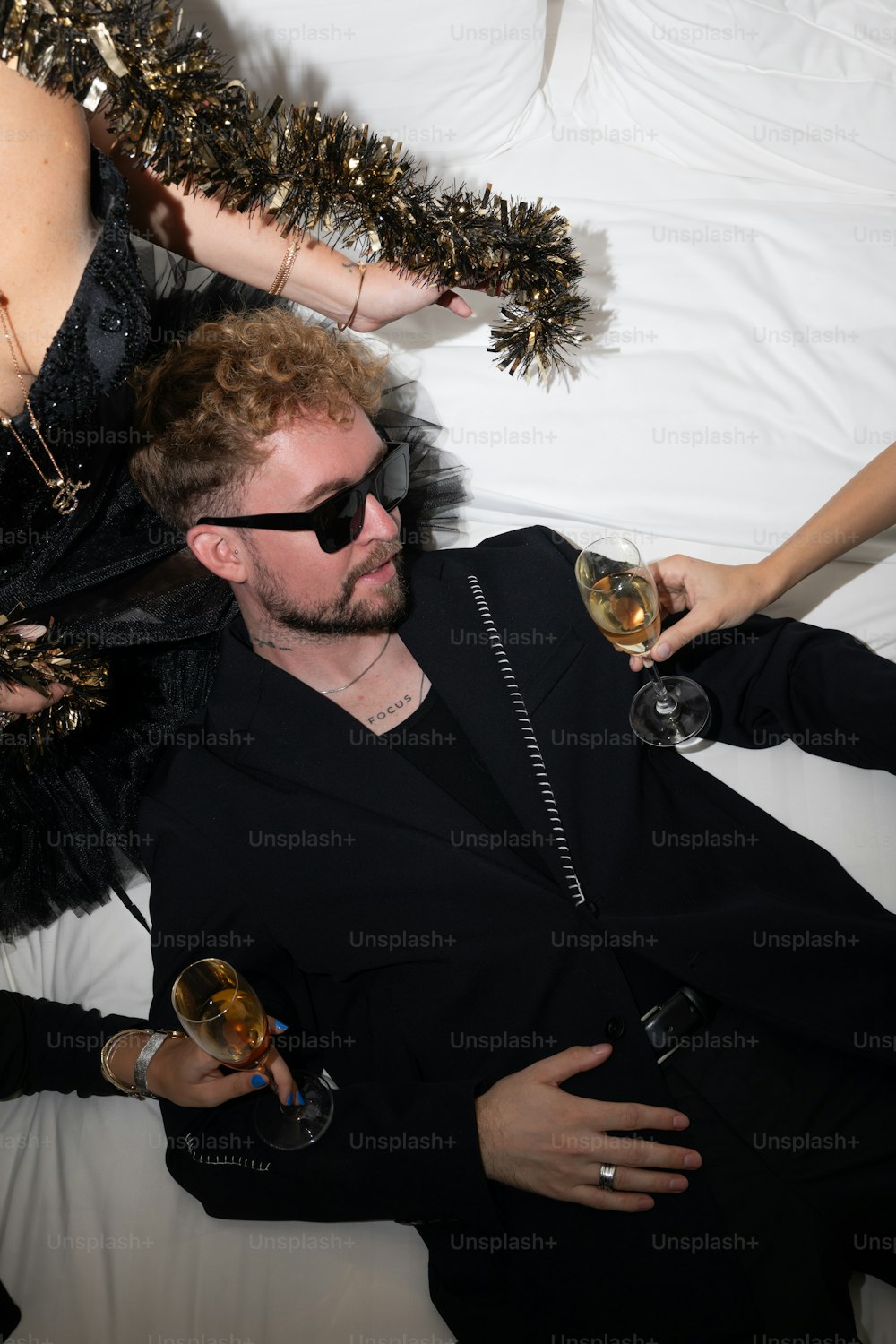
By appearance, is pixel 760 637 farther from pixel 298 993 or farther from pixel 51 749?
pixel 51 749

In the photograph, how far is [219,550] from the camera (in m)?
2.10

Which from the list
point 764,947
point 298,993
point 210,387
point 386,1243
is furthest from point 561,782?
point 210,387

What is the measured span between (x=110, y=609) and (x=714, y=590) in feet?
3.96

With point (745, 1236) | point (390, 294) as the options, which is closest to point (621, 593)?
point (390, 294)

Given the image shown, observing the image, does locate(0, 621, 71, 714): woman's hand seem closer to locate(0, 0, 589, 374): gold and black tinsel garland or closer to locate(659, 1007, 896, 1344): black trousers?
locate(0, 0, 589, 374): gold and black tinsel garland

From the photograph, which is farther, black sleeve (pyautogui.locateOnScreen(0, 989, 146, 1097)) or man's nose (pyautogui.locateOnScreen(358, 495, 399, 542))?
black sleeve (pyautogui.locateOnScreen(0, 989, 146, 1097))

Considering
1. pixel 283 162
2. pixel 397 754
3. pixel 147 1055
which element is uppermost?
pixel 283 162

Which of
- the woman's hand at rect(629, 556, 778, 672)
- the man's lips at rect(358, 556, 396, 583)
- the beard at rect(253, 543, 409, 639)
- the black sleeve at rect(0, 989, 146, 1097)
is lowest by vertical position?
the black sleeve at rect(0, 989, 146, 1097)

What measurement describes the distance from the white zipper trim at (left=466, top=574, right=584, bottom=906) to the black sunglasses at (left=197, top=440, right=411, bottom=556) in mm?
323

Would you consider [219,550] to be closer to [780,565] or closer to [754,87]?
[780,565]

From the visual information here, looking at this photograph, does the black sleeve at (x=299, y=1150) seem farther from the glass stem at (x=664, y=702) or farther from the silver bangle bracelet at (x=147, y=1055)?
the glass stem at (x=664, y=702)

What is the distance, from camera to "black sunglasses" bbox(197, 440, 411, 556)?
1970 mm

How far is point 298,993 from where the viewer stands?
2.06 meters

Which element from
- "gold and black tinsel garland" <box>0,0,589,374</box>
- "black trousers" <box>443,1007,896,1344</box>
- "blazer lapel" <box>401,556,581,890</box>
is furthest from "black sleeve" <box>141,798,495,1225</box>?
"gold and black tinsel garland" <box>0,0,589,374</box>
